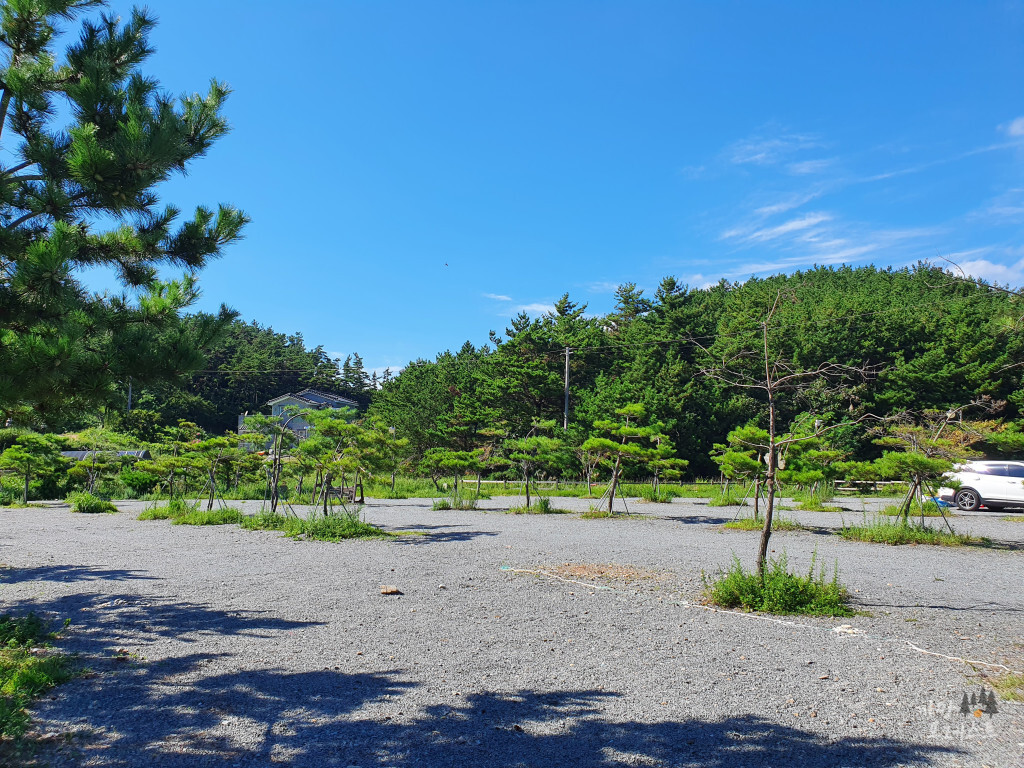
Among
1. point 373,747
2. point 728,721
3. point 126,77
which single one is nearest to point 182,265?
point 126,77

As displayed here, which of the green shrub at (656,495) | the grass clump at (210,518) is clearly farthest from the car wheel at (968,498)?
the grass clump at (210,518)

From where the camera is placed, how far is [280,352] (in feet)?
216

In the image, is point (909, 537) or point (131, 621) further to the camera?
point (909, 537)

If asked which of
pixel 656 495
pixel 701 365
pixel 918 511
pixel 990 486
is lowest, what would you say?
pixel 656 495

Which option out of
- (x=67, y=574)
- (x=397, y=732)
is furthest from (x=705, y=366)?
(x=397, y=732)

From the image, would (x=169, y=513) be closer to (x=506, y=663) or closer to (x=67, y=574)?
(x=67, y=574)

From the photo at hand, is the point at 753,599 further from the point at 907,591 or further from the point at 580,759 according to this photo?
the point at 580,759

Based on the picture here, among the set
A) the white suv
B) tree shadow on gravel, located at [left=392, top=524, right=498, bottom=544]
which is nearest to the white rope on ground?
tree shadow on gravel, located at [left=392, top=524, right=498, bottom=544]

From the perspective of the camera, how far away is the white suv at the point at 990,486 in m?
14.7

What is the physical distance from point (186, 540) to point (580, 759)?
930 cm

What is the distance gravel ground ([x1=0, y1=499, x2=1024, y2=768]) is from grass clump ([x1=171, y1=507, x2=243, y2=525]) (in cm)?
423

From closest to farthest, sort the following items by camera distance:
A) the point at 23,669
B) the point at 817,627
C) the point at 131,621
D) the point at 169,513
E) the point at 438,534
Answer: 1. the point at 23,669
2. the point at 817,627
3. the point at 131,621
4. the point at 438,534
5. the point at 169,513

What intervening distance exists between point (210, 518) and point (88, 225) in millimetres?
9452

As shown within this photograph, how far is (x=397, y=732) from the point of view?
2.94m
